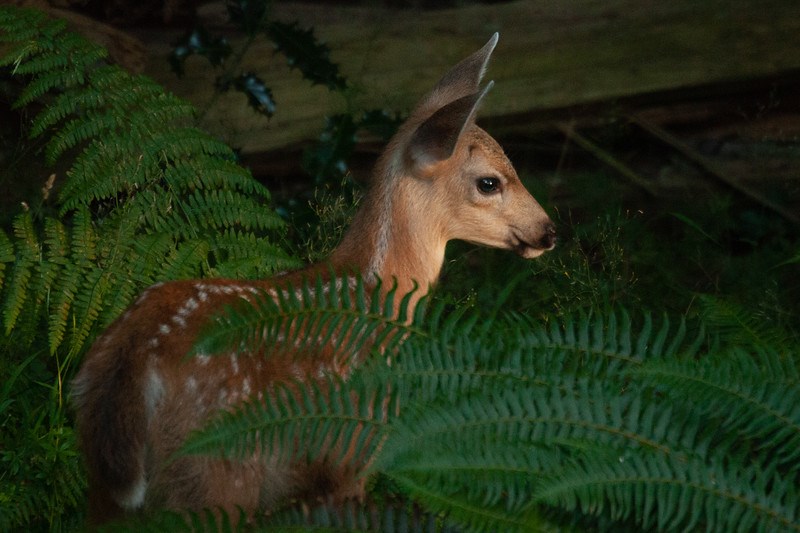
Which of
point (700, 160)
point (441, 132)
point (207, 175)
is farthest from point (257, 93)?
point (700, 160)

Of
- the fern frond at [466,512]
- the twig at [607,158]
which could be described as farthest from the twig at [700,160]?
the fern frond at [466,512]

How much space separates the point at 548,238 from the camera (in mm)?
4957

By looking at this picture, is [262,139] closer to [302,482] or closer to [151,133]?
[151,133]

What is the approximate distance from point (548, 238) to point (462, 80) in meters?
0.82

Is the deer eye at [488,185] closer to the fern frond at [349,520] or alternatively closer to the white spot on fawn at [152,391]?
the white spot on fawn at [152,391]

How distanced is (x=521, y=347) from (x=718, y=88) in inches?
175

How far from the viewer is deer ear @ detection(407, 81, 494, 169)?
14.6ft

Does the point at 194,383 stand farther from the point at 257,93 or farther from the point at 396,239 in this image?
the point at 257,93

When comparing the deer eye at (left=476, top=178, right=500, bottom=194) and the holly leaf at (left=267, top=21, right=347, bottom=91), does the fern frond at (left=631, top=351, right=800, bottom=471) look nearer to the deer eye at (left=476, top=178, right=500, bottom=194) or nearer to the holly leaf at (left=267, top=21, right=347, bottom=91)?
the deer eye at (left=476, top=178, right=500, bottom=194)

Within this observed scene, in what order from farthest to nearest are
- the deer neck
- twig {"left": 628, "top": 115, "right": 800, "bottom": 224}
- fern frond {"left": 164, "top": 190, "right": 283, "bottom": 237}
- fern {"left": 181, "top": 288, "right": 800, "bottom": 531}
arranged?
twig {"left": 628, "top": 115, "right": 800, "bottom": 224} → fern frond {"left": 164, "top": 190, "right": 283, "bottom": 237} → the deer neck → fern {"left": 181, "top": 288, "right": 800, "bottom": 531}

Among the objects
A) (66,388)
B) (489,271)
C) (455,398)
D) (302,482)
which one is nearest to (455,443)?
(455,398)

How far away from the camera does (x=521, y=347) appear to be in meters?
3.29

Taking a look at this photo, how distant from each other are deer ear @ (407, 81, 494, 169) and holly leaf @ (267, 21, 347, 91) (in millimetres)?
1821

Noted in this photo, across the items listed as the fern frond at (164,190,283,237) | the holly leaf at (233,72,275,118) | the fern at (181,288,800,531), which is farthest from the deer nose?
the holly leaf at (233,72,275,118)
